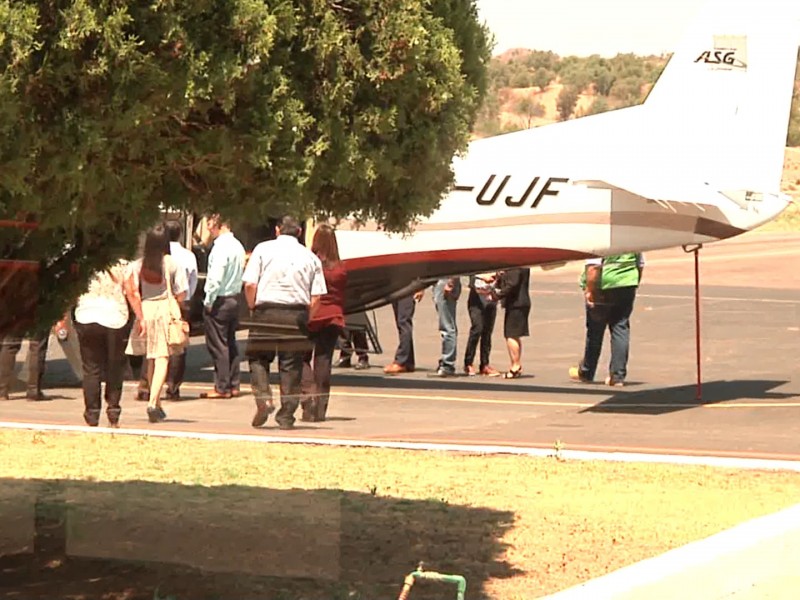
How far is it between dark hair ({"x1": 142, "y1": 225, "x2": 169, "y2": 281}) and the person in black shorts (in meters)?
6.72

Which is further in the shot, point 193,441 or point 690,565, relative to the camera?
point 193,441

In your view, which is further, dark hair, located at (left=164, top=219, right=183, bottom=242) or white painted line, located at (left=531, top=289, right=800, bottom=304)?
white painted line, located at (left=531, top=289, right=800, bottom=304)

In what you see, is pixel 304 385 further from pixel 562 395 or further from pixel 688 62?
pixel 688 62

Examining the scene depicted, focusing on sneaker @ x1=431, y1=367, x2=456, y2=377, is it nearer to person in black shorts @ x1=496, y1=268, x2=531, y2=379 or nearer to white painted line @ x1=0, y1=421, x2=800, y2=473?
person in black shorts @ x1=496, y1=268, x2=531, y2=379

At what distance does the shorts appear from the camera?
65.6 ft

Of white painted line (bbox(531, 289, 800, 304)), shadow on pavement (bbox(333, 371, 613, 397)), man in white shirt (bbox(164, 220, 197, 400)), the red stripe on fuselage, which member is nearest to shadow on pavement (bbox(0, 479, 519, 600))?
man in white shirt (bbox(164, 220, 197, 400))

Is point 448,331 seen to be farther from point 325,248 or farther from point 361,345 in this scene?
point 325,248

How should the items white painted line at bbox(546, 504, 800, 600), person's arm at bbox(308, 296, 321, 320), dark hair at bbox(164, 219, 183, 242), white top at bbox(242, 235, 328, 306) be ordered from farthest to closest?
dark hair at bbox(164, 219, 183, 242), person's arm at bbox(308, 296, 321, 320), white top at bbox(242, 235, 328, 306), white painted line at bbox(546, 504, 800, 600)

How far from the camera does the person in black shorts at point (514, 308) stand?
20062mm

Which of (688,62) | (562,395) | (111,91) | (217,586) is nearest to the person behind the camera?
(111,91)

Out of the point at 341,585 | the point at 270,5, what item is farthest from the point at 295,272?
the point at 270,5

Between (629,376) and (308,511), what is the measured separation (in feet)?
32.5

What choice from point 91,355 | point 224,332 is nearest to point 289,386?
point 91,355

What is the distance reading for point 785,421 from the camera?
15797 mm
